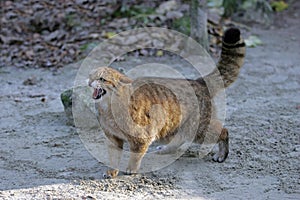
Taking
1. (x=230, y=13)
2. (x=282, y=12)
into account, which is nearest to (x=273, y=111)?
(x=230, y=13)

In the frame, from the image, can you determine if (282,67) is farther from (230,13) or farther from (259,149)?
(259,149)

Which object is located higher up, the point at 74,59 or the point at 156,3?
the point at 156,3

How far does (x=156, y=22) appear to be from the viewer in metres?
10.2

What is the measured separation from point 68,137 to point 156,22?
4.51 m

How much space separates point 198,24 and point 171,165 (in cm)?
382

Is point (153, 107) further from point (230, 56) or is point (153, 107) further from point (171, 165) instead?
point (230, 56)

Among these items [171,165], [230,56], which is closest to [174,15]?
[230,56]

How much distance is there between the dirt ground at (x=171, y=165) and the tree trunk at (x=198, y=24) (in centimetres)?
87

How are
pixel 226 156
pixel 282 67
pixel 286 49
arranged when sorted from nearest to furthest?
pixel 226 156 < pixel 282 67 < pixel 286 49

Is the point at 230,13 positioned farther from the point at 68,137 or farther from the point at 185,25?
the point at 68,137

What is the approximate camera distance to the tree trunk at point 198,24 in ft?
28.7

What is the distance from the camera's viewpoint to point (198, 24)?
8805 mm

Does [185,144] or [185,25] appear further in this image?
[185,25]

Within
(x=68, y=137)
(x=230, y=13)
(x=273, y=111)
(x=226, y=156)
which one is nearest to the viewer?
(x=226, y=156)
